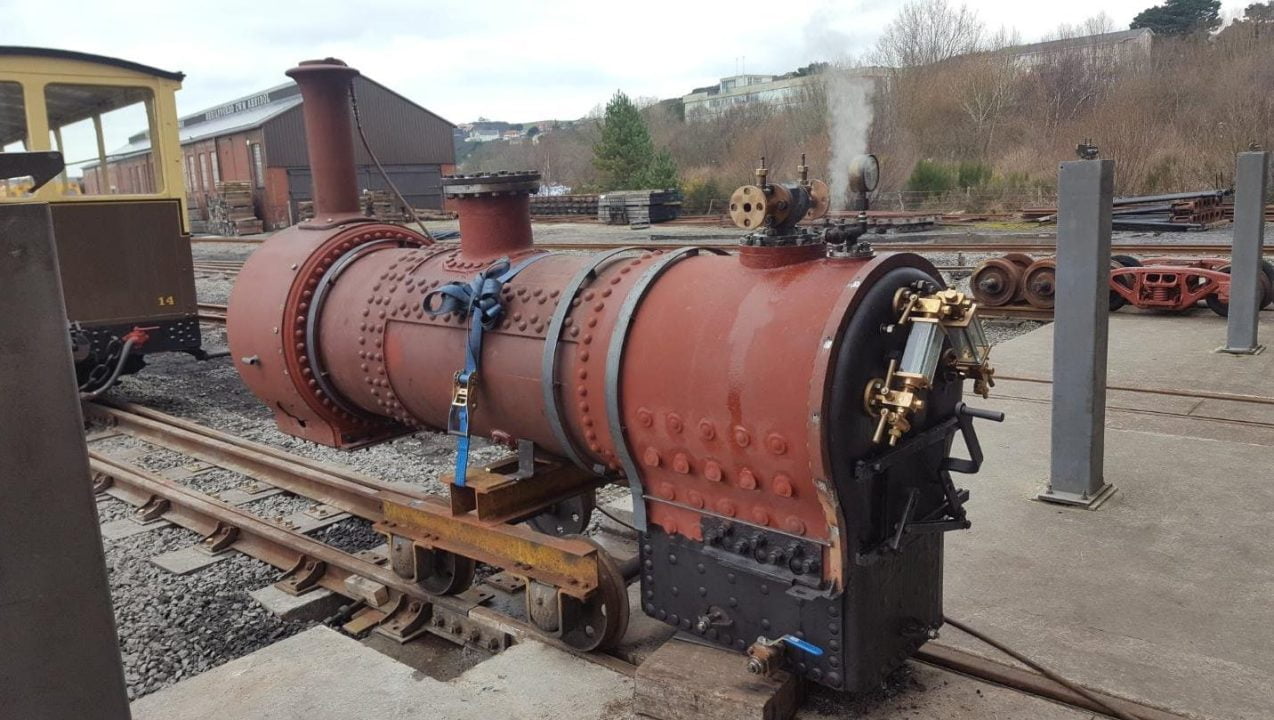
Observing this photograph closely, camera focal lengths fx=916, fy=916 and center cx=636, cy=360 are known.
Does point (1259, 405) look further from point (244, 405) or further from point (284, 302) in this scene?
point (244, 405)

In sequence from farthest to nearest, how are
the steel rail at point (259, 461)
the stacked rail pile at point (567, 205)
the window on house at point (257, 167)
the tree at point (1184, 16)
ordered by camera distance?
1. the tree at point (1184, 16)
2. the window on house at point (257, 167)
3. the stacked rail pile at point (567, 205)
4. the steel rail at point (259, 461)

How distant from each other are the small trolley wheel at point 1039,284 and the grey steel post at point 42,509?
417 inches

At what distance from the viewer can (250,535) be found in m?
5.16

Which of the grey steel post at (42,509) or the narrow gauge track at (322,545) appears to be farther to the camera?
the narrow gauge track at (322,545)

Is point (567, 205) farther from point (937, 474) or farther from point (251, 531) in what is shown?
point (937, 474)

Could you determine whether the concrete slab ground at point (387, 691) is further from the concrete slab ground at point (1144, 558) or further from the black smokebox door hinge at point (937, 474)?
the concrete slab ground at point (1144, 558)

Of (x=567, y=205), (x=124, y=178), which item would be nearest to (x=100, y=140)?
(x=124, y=178)

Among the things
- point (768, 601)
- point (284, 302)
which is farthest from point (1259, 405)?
point (284, 302)

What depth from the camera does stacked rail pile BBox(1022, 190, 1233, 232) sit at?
17.6m

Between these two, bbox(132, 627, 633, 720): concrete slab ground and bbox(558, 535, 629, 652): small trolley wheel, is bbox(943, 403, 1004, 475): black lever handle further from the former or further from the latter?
bbox(132, 627, 633, 720): concrete slab ground

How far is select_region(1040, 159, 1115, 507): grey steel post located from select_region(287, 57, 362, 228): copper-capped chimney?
3769 mm

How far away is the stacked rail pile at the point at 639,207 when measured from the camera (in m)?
29.7

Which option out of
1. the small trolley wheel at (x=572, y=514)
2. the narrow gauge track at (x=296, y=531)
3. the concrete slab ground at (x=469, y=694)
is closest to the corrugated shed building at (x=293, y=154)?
the narrow gauge track at (x=296, y=531)

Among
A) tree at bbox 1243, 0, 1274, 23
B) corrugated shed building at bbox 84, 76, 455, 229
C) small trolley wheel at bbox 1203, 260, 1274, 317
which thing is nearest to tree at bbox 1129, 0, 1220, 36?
tree at bbox 1243, 0, 1274, 23
